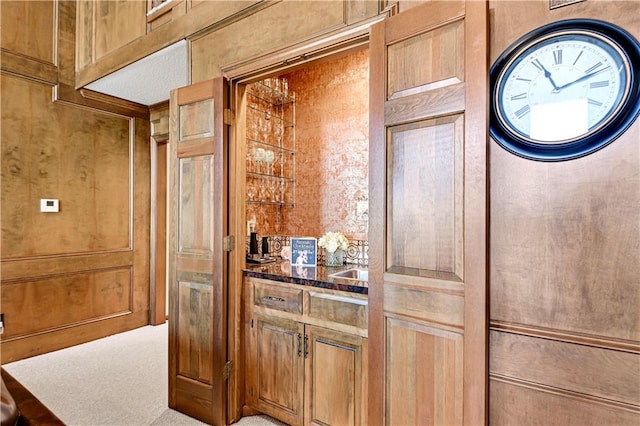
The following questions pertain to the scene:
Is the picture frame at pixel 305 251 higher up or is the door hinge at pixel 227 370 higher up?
the picture frame at pixel 305 251

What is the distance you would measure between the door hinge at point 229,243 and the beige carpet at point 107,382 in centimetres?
114

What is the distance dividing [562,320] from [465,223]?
0.48 metres

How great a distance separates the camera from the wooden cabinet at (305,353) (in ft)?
6.50

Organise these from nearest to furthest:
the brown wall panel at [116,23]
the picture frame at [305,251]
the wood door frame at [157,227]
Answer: the picture frame at [305,251]
the brown wall panel at [116,23]
the wood door frame at [157,227]

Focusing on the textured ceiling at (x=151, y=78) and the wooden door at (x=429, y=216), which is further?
the textured ceiling at (x=151, y=78)

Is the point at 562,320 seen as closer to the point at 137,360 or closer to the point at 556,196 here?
the point at 556,196

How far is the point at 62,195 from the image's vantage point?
11.9 feet

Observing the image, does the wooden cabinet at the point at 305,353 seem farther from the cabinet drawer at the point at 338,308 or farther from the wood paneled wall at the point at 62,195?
the wood paneled wall at the point at 62,195

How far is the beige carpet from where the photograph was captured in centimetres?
245

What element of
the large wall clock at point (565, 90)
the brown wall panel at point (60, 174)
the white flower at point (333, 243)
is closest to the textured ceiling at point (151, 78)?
the brown wall panel at point (60, 174)

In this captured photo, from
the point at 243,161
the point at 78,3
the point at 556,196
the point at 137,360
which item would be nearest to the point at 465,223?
the point at 556,196

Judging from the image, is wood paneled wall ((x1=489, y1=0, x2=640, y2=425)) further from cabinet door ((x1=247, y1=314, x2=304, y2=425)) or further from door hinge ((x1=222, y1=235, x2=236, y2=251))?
door hinge ((x1=222, y1=235, x2=236, y2=251))

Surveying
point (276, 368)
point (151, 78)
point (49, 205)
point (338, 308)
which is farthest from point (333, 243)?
point (49, 205)

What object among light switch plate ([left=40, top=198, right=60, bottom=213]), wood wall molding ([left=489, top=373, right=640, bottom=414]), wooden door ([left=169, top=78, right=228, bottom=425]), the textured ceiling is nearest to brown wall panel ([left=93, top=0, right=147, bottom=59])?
the textured ceiling
